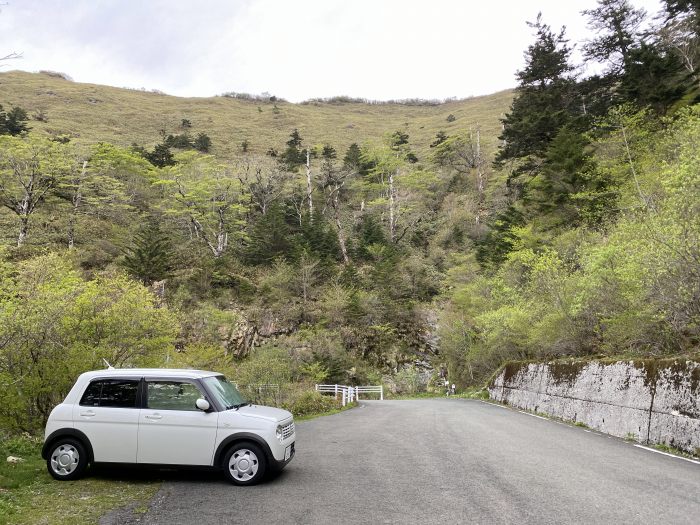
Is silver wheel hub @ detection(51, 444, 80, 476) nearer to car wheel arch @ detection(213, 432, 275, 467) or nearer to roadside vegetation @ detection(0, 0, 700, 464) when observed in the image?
car wheel arch @ detection(213, 432, 275, 467)

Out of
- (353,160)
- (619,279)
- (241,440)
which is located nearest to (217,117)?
(353,160)

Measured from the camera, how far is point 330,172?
5581 centimetres

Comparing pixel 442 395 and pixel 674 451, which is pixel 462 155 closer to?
pixel 442 395

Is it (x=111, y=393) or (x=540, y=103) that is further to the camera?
(x=540, y=103)

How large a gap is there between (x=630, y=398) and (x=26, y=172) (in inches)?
1658

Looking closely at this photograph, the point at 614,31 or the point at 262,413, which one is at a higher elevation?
the point at 614,31

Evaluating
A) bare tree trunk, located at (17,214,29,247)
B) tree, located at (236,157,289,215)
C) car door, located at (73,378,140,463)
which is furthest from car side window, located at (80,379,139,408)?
tree, located at (236,157,289,215)

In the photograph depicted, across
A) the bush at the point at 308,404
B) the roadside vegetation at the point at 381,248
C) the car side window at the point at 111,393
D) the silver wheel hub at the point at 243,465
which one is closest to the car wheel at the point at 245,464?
the silver wheel hub at the point at 243,465

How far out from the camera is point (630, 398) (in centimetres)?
1031

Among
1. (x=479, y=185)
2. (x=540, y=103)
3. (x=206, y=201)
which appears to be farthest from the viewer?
(x=479, y=185)

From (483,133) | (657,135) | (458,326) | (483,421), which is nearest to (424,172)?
(483,133)

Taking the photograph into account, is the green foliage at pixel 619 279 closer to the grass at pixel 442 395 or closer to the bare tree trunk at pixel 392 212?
the grass at pixel 442 395

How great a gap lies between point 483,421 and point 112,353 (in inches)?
445

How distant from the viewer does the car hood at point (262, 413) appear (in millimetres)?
6553
